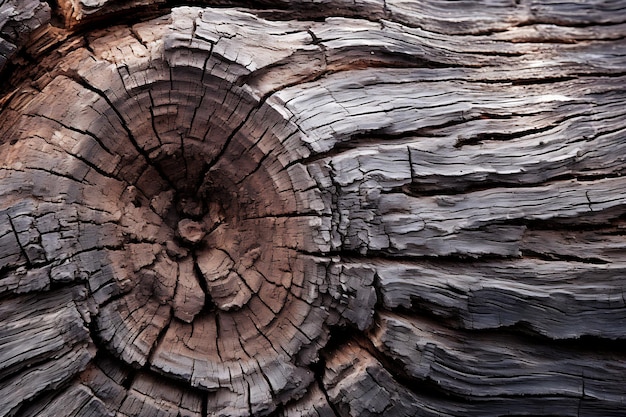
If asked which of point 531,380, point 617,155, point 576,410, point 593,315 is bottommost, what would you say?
point 576,410

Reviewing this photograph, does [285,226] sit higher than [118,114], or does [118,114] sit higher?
[118,114]

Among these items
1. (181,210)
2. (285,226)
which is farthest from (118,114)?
(285,226)

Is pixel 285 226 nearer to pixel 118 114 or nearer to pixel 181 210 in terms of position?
pixel 181 210

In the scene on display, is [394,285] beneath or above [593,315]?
above

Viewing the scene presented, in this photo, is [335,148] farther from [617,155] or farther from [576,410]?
[576,410]

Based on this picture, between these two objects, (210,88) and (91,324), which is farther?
(210,88)

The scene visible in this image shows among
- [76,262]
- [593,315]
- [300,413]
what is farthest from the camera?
[593,315]

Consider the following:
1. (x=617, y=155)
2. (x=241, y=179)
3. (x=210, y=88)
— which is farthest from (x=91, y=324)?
(x=617, y=155)

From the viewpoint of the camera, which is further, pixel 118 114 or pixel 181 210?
pixel 181 210
